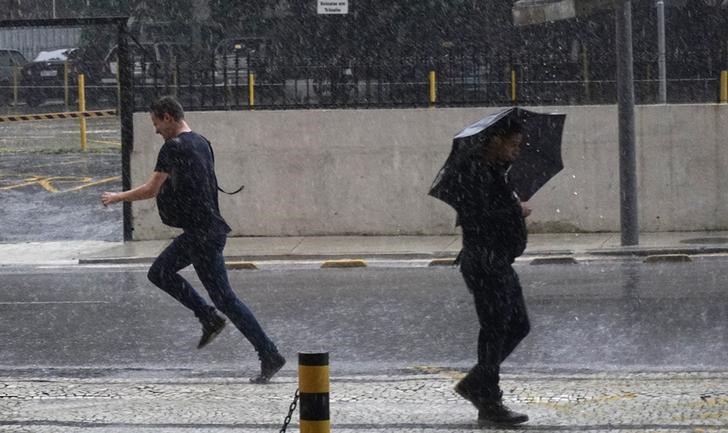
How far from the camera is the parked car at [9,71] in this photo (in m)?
34.3

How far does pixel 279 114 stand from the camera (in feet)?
54.0

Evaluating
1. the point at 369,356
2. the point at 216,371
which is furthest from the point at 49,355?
the point at 369,356

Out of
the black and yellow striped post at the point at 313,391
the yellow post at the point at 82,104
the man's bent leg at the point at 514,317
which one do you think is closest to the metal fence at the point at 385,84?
the yellow post at the point at 82,104

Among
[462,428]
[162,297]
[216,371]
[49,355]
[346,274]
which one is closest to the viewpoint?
[462,428]

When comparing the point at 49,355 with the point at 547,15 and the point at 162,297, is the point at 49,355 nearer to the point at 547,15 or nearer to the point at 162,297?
the point at 162,297

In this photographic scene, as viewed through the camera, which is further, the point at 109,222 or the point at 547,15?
the point at 109,222

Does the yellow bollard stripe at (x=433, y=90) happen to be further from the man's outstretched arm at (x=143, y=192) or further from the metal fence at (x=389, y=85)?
the man's outstretched arm at (x=143, y=192)

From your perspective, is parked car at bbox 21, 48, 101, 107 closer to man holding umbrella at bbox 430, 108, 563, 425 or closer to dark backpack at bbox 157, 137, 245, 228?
dark backpack at bbox 157, 137, 245, 228

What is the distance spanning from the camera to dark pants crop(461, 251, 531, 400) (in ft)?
22.9

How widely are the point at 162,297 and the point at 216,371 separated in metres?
3.48

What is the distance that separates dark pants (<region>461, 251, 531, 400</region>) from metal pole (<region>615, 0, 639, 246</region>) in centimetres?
798

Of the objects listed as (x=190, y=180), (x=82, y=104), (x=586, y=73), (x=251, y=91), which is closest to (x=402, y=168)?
(x=251, y=91)

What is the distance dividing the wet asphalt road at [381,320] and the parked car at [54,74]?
20591 millimetres

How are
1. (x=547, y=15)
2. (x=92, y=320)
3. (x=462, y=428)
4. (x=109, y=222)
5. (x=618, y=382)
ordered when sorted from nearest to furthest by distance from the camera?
1. (x=462, y=428)
2. (x=618, y=382)
3. (x=92, y=320)
4. (x=547, y=15)
5. (x=109, y=222)
